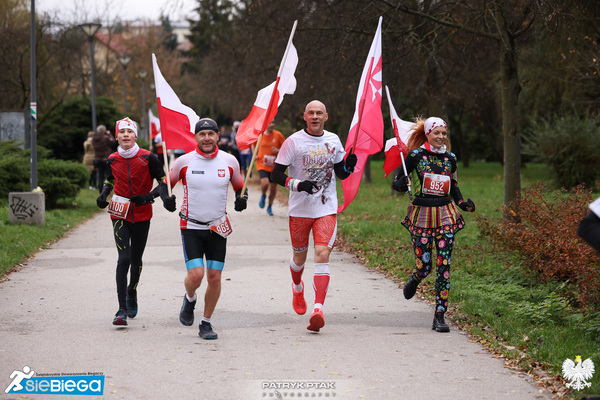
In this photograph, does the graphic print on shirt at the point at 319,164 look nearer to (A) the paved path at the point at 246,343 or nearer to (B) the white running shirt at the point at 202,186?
(B) the white running shirt at the point at 202,186

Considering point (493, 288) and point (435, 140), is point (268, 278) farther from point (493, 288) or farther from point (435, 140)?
point (435, 140)

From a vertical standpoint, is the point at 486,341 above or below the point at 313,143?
below

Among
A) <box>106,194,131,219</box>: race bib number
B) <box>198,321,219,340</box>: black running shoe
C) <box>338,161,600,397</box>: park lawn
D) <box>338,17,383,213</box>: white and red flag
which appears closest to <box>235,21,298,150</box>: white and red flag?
<box>338,17,383,213</box>: white and red flag

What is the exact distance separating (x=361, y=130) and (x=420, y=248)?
1403mm

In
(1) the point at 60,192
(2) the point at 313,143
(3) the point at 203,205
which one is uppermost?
(2) the point at 313,143

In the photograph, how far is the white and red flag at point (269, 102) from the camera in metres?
7.93

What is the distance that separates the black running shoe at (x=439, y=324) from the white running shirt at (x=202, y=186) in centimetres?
204

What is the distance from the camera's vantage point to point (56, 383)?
17.6 feet

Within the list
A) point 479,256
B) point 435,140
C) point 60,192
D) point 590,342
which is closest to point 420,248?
point 435,140

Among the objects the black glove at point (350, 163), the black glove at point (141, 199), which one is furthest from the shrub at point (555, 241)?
the black glove at point (141, 199)

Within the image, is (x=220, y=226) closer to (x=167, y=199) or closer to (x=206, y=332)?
(x=167, y=199)

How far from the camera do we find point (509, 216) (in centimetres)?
1038

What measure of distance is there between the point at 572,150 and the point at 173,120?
19726mm

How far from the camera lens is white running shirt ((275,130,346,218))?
715 cm
